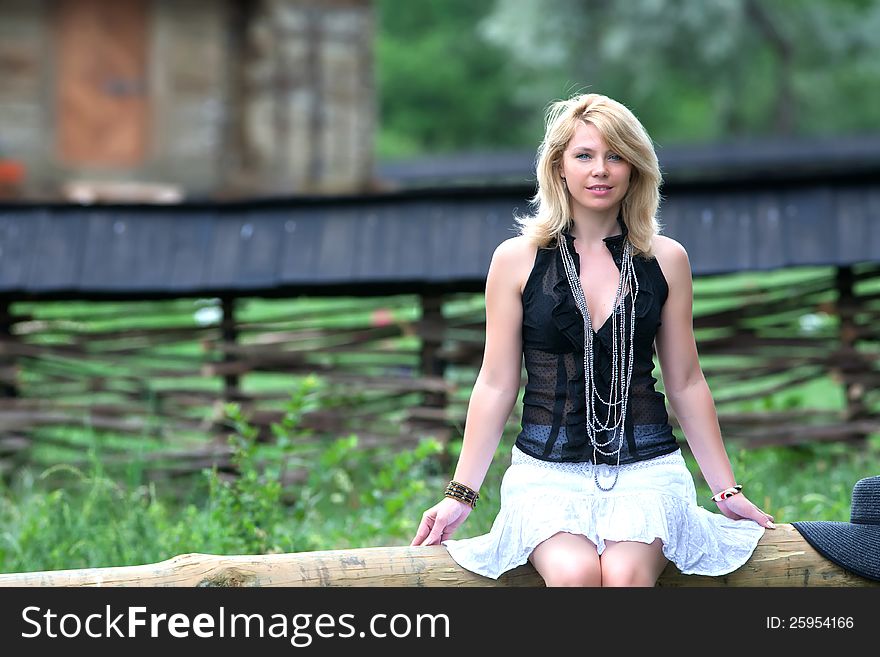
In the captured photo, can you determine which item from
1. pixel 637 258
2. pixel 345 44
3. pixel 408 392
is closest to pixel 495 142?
pixel 345 44

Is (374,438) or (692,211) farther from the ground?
(692,211)

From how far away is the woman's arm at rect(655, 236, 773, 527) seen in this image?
346cm

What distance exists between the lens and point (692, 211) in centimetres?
778

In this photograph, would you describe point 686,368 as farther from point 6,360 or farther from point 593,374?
point 6,360

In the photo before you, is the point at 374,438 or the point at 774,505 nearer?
the point at 774,505

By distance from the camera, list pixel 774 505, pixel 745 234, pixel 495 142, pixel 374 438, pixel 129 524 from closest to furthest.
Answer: pixel 129 524, pixel 774 505, pixel 745 234, pixel 374 438, pixel 495 142

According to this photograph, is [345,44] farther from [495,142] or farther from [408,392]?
[495,142]

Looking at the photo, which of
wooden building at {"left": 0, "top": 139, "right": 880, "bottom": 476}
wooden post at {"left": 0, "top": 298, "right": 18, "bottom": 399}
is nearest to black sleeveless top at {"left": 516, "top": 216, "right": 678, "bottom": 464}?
wooden building at {"left": 0, "top": 139, "right": 880, "bottom": 476}

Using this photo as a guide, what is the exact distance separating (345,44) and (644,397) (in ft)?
30.8

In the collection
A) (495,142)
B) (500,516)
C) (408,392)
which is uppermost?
(495,142)

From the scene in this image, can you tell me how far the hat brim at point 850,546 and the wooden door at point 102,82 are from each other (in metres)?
9.35

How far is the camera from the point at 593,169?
3.38m

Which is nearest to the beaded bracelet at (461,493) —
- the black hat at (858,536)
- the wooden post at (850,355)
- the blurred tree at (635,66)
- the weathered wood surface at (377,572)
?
the weathered wood surface at (377,572)
